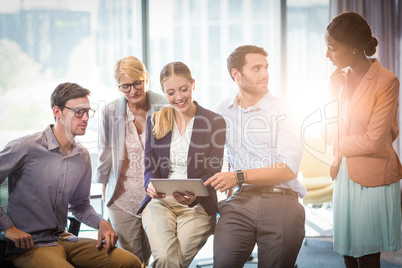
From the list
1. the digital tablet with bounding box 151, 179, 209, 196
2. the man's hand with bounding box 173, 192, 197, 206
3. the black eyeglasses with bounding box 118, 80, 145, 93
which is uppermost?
the black eyeglasses with bounding box 118, 80, 145, 93

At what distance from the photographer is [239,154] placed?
2.21 meters

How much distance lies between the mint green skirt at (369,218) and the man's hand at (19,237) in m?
1.52

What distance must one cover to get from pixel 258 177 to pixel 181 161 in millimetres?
423

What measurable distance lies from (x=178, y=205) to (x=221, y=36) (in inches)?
150

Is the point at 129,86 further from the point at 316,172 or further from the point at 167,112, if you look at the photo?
the point at 316,172

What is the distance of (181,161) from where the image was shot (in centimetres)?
216

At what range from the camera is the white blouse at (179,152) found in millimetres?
2154

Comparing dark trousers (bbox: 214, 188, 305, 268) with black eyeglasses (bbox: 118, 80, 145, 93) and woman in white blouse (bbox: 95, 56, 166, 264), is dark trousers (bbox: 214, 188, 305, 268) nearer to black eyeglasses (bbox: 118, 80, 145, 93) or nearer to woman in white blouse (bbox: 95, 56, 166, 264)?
woman in white blouse (bbox: 95, 56, 166, 264)

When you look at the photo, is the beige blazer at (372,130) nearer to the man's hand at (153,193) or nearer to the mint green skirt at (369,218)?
the mint green skirt at (369,218)

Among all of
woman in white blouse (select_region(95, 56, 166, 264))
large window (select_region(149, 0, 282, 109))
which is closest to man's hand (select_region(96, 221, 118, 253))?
woman in white blouse (select_region(95, 56, 166, 264))

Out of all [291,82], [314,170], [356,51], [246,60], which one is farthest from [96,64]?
[356,51]

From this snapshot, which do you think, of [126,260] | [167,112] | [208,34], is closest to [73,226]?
[126,260]

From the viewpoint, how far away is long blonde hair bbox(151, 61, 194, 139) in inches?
85.7

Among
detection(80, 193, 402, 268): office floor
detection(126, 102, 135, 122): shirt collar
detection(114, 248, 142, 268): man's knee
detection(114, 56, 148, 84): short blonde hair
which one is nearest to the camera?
detection(114, 248, 142, 268): man's knee
